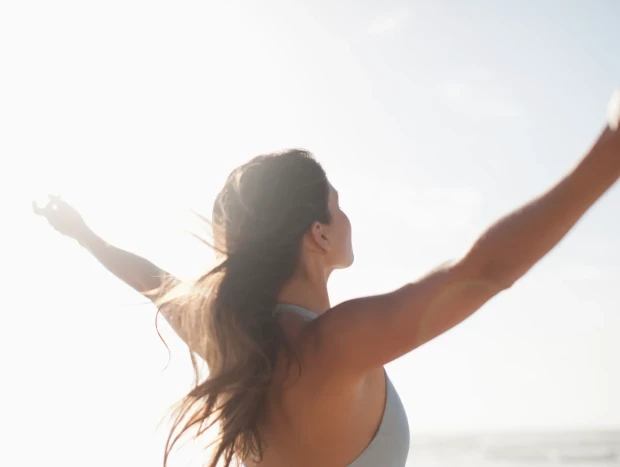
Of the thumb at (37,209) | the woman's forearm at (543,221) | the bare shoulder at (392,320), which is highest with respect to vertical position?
the thumb at (37,209)

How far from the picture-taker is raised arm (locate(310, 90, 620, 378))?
1339 mm

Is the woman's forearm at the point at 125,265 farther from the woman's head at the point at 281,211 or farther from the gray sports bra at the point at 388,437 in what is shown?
the gray sports bra at the point at 388,437

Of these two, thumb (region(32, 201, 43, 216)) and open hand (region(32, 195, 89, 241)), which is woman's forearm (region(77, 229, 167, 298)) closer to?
open hand (region(32, 195, 89, 241))

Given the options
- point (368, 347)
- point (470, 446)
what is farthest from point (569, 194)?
point (470, 446)

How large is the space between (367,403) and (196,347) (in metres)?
0.69

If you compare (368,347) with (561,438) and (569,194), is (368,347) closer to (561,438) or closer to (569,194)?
(569,194)

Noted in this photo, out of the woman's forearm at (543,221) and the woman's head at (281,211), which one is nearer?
the woman's forearm at (543,221)

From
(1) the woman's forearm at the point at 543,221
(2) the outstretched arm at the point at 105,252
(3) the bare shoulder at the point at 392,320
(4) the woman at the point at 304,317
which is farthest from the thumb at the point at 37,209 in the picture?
(1) the woman's forearm at the point at 543,221

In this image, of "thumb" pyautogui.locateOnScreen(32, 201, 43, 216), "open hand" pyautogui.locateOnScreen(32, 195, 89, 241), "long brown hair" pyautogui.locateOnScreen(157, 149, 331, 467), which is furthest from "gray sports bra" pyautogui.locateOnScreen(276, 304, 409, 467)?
"thumb" pyautogui.locateOnScreen(32, 201, 43, 216)

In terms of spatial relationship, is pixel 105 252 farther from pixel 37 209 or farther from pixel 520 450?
pixel 520 450

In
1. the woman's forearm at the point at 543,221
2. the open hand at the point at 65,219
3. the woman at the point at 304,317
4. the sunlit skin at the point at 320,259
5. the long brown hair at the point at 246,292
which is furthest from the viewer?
the open hand at the point at 65,219

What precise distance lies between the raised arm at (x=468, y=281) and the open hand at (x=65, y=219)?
215 cm

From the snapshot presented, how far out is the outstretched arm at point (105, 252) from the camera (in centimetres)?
324

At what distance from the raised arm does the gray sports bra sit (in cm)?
42
